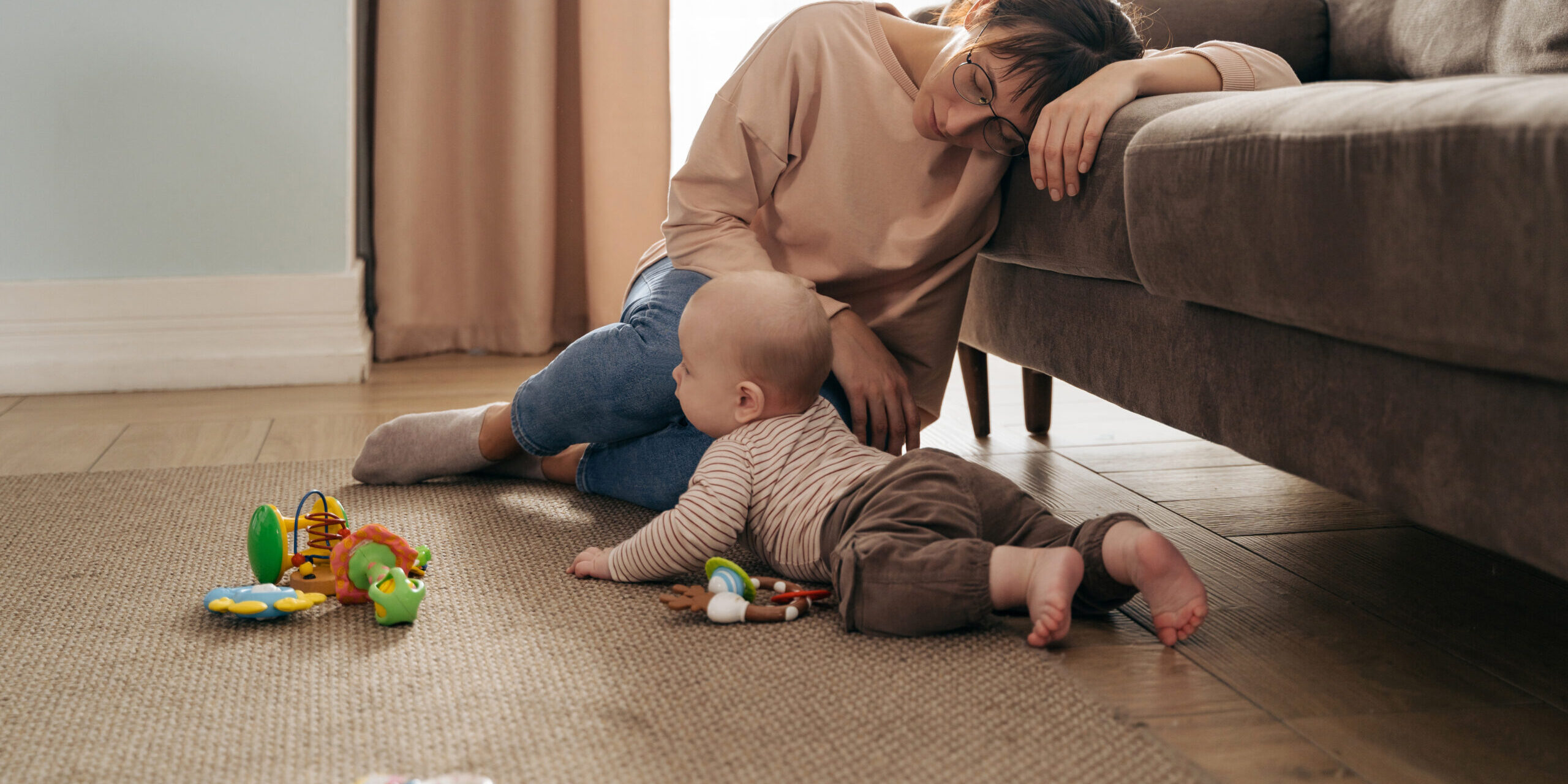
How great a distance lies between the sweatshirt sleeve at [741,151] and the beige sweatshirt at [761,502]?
212 mm

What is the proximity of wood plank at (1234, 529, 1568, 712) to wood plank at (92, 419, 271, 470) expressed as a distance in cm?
125

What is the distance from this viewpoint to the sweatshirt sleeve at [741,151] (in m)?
1.14

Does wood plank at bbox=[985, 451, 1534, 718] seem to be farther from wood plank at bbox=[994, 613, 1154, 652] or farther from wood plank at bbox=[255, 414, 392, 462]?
wood plank at bbox=[255, 414, 392, 462]

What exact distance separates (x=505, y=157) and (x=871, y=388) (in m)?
1.53

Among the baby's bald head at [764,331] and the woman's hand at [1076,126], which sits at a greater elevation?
the woman's hand at [1076,126]

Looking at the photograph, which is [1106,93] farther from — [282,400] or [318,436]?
[282,400]

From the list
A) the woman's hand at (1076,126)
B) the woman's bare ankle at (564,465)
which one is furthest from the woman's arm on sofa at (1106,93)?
the woman's bare ankle at (564,465)

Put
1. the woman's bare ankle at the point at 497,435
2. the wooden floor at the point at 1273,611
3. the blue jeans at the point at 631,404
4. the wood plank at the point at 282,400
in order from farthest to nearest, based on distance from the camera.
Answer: the wood plank at the point at 282,400 → the woman's bare ankle at the point at 497,435 → the blue jeans at the point at 631,404 → the wooden floor at the point at 1273,611

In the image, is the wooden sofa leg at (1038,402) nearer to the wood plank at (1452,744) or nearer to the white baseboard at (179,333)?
the wood plank at (1452,744)

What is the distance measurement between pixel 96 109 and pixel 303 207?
0.36m

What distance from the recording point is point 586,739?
0.67 meters

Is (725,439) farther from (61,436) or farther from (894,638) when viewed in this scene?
(61,436)

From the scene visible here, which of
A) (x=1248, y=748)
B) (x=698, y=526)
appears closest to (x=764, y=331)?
(x=698, y=526)

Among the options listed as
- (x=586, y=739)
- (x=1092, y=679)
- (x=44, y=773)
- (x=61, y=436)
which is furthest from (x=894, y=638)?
(x=61, y=436)
